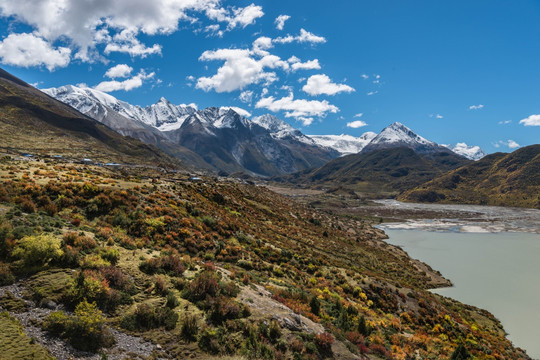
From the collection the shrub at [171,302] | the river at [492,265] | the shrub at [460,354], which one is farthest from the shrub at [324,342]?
the river at [492,265]

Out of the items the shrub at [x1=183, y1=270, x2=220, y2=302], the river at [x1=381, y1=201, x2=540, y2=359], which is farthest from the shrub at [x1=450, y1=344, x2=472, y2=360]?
the shrub at [x1=183, y1=270, x2=220, y2=302]

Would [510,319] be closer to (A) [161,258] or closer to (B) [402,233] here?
(A) [161,258]

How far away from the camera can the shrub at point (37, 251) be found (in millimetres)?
13805

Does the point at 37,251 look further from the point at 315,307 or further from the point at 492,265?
the point at 492,265

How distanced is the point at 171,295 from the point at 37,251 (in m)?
6.94

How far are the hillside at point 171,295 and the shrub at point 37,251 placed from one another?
0.05 m

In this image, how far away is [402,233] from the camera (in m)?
111

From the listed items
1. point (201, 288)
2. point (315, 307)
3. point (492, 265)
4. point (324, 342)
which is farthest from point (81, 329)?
point (492, 265)

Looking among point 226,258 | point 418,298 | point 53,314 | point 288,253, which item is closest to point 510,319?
point 418,298

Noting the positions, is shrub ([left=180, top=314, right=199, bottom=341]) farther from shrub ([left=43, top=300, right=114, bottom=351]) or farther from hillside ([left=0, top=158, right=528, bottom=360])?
shrub ([left=43, top=300, right=114, bottom=351])

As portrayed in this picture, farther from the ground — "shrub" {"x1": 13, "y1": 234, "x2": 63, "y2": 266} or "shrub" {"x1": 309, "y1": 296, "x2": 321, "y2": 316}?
"shrub" {"x1": 13, "y1": 234, "x2": 63, "y2": 266}

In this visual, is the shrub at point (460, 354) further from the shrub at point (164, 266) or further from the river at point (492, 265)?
the shrub at point (164, 266)

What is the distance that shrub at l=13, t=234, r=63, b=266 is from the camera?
543 inches

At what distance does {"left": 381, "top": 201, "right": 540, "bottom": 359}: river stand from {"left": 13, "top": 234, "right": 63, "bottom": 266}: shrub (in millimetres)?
43076
